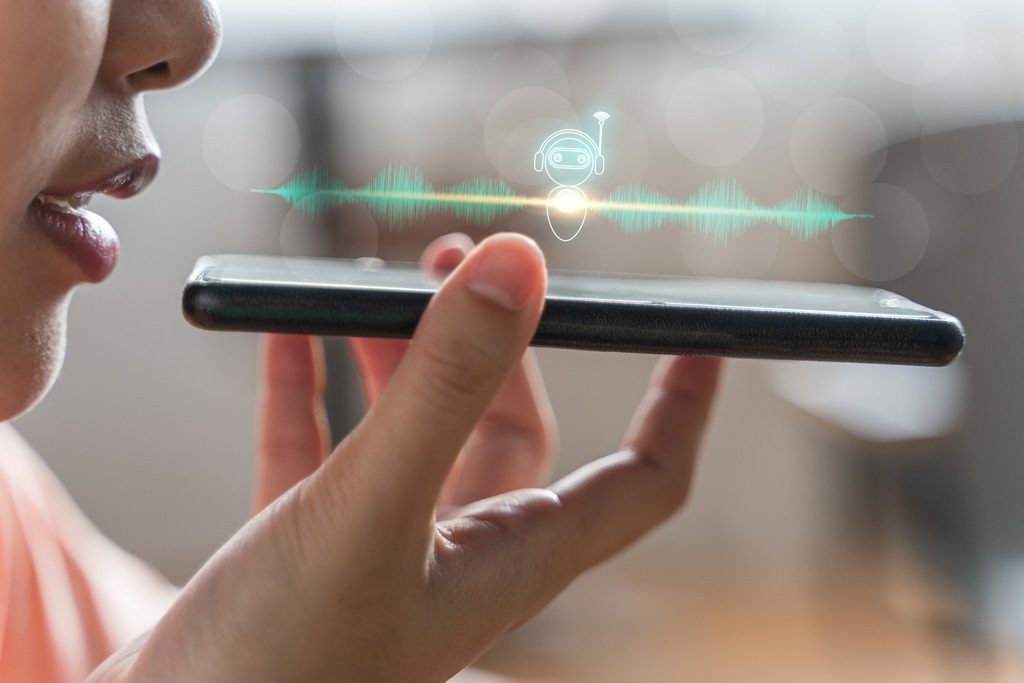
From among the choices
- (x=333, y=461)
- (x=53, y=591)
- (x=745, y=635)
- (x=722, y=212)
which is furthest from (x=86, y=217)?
(x=722, y=212)

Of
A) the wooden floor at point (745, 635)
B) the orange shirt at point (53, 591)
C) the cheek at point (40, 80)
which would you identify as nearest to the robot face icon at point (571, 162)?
the cheek at point (40, 80)

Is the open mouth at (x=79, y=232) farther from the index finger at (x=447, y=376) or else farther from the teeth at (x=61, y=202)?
the index finger at (x=447, y=376)

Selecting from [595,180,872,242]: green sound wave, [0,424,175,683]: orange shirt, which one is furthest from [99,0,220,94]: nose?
[595,180,872,242]: green sound wave

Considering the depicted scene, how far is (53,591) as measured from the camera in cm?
72

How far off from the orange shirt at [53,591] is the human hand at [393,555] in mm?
305

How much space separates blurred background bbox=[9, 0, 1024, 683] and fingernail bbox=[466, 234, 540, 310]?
1.25 m

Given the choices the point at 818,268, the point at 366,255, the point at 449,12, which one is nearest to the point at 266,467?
the point at 366,255

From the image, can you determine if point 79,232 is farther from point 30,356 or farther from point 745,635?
point 745,635

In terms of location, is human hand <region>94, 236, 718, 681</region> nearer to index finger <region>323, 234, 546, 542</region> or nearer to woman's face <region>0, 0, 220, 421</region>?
index finger <region>323, 234, 546, 542</region>

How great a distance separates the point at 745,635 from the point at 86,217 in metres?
1.70

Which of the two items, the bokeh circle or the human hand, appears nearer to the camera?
the human hand

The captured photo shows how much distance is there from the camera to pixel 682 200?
183 cm

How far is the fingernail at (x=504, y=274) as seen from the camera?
336 millimetres

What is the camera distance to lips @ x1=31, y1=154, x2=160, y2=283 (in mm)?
453
